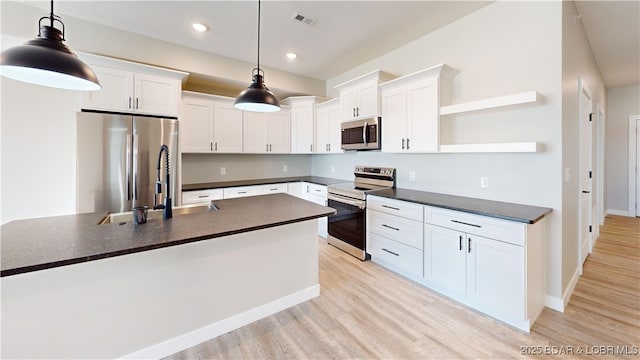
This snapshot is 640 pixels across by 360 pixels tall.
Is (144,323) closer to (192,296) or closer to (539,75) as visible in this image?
(192,296)

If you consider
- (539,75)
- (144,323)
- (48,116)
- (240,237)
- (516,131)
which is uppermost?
(539,75)

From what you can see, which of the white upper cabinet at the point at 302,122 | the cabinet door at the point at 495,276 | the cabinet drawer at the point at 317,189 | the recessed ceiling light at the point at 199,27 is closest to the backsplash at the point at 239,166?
the white upper cabinet at the point at 302,122

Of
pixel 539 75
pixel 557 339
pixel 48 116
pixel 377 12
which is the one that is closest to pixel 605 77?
pixel 539 75

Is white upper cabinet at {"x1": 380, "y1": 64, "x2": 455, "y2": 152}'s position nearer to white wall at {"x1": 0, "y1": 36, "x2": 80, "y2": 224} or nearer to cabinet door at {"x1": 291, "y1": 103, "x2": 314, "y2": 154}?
cabinet door at {"x1": 291, "y1": 103, "x2": 314, "y2": 154}

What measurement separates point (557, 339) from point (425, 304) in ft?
3.03

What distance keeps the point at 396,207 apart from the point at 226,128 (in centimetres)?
287

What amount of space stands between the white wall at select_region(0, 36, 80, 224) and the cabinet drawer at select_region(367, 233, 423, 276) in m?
3.56

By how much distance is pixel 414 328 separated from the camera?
80.8 inches

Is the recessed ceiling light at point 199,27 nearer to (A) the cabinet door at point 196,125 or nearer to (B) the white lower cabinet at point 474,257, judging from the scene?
(A) the cabinet door at point 196,125

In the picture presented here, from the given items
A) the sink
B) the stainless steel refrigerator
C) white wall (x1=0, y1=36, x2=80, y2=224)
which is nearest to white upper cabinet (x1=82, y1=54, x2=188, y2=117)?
the stainless steel refrigerator

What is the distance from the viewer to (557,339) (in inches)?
75.3

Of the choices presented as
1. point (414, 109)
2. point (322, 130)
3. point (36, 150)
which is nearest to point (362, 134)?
point (414, 109)

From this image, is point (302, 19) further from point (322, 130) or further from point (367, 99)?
point (322, 130)

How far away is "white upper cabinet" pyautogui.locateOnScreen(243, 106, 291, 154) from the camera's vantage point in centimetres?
430
